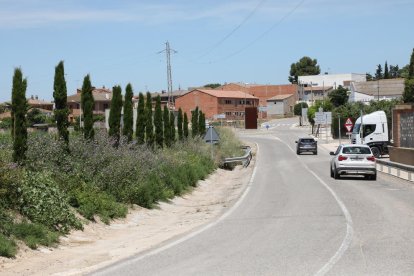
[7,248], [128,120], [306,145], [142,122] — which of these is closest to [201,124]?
[306,145]

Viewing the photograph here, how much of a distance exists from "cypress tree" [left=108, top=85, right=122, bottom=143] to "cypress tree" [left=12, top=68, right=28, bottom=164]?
1126 cm

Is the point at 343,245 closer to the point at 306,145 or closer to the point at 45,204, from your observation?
the point at 45,204

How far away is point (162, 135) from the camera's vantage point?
41.4 m

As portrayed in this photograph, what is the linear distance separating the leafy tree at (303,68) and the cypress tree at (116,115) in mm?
165964

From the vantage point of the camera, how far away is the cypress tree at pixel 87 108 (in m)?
23.7

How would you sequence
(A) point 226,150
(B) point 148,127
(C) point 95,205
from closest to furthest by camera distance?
(C) point 95,205, (B) point 148,127, (A) point 226,150

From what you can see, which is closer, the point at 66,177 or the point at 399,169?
the point at 66,177

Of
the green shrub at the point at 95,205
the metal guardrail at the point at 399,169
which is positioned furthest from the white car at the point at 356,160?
the green shrub at the point at 95,205

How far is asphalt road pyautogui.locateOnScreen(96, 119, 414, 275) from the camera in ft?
32.4

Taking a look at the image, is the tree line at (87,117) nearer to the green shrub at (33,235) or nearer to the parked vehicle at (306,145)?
the green shrub at (33,235)

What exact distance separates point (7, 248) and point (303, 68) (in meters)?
186

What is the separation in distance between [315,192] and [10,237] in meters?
15.6

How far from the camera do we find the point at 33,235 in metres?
12.7

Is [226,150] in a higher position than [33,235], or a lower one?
lower
